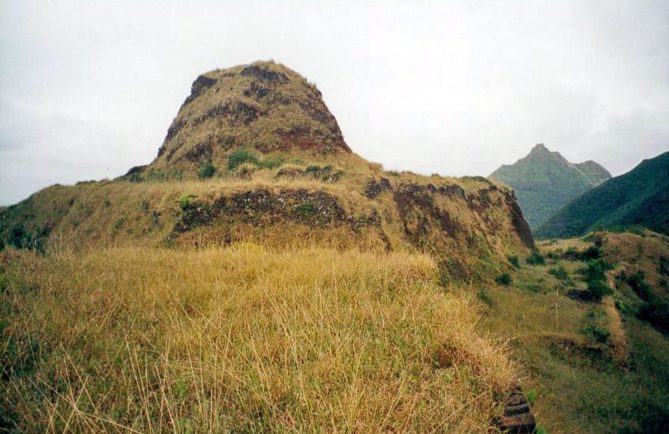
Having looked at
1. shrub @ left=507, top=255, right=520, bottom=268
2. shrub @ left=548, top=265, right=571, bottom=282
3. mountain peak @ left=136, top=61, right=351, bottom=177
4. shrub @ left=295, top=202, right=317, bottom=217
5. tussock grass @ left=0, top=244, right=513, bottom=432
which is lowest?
shrub @ left=548, top=265, right=571, bottom=282

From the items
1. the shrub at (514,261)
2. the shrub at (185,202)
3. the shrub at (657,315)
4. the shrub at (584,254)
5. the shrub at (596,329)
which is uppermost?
the shrub at (185,202)

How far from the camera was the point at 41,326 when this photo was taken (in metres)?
3.01

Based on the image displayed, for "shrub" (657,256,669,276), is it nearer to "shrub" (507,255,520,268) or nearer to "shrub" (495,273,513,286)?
"shrub" (507,255,520,268)

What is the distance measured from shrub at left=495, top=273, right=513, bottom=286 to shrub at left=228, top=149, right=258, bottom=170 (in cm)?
1589

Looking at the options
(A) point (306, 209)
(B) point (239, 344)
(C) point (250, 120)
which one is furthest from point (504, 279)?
(C) point (250, 120)

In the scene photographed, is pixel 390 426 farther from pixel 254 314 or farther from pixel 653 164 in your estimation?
pixel 653 164

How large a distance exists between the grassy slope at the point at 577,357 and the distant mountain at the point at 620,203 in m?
36.3

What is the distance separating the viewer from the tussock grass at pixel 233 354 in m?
2.10

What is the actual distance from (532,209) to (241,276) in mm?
106503

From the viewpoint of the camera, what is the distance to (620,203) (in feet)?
193

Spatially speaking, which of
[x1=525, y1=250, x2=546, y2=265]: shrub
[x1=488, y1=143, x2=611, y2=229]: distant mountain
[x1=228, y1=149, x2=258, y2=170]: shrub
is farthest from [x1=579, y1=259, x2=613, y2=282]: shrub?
[x1=488, y1=143, x2=611, y2=229]: distant mountain

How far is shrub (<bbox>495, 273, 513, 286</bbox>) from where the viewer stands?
18.0 m

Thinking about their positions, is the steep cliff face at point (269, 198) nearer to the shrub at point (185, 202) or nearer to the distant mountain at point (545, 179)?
the shrub at point (185, 202)

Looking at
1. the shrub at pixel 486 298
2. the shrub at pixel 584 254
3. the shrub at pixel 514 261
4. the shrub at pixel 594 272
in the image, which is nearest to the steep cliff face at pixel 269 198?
the shrub at pixel 514 261
